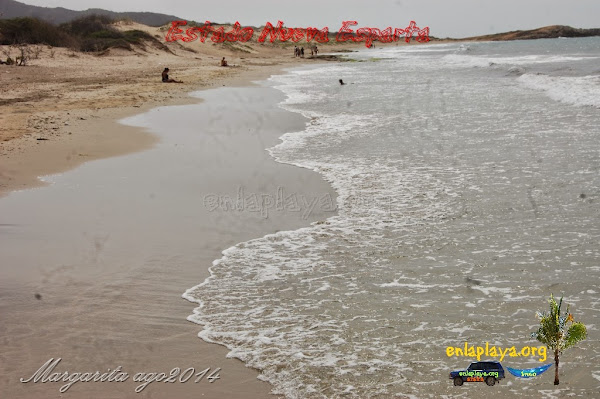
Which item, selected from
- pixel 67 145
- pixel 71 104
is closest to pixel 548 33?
pixel 71 104

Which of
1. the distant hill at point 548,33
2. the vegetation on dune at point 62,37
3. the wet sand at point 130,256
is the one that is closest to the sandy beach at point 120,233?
the wet sand at point 130,256

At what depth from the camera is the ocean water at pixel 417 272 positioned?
4.05m

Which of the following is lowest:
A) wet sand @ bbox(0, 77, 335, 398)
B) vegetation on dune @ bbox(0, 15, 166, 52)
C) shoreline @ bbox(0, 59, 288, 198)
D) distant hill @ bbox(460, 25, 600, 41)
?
wet sand @ bbox(0, 77, 335, 398)

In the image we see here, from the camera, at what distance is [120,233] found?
22.3 feet

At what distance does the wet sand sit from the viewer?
4.09 metres

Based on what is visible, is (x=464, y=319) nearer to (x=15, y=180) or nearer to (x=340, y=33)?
(x=15, y=180)

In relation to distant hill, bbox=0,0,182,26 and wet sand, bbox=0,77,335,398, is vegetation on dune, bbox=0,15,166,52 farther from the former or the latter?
distant hill, bbox=0,0,182,26

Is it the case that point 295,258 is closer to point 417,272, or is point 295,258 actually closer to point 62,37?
point 417,272

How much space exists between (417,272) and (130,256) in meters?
2.98

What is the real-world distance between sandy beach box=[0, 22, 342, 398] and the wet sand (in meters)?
0.01

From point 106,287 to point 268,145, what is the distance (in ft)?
23.8

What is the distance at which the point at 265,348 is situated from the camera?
4352mm

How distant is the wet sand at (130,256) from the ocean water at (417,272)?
11.8 inches

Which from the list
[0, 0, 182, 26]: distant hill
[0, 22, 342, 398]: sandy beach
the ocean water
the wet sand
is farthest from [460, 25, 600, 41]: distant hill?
the wet sand
